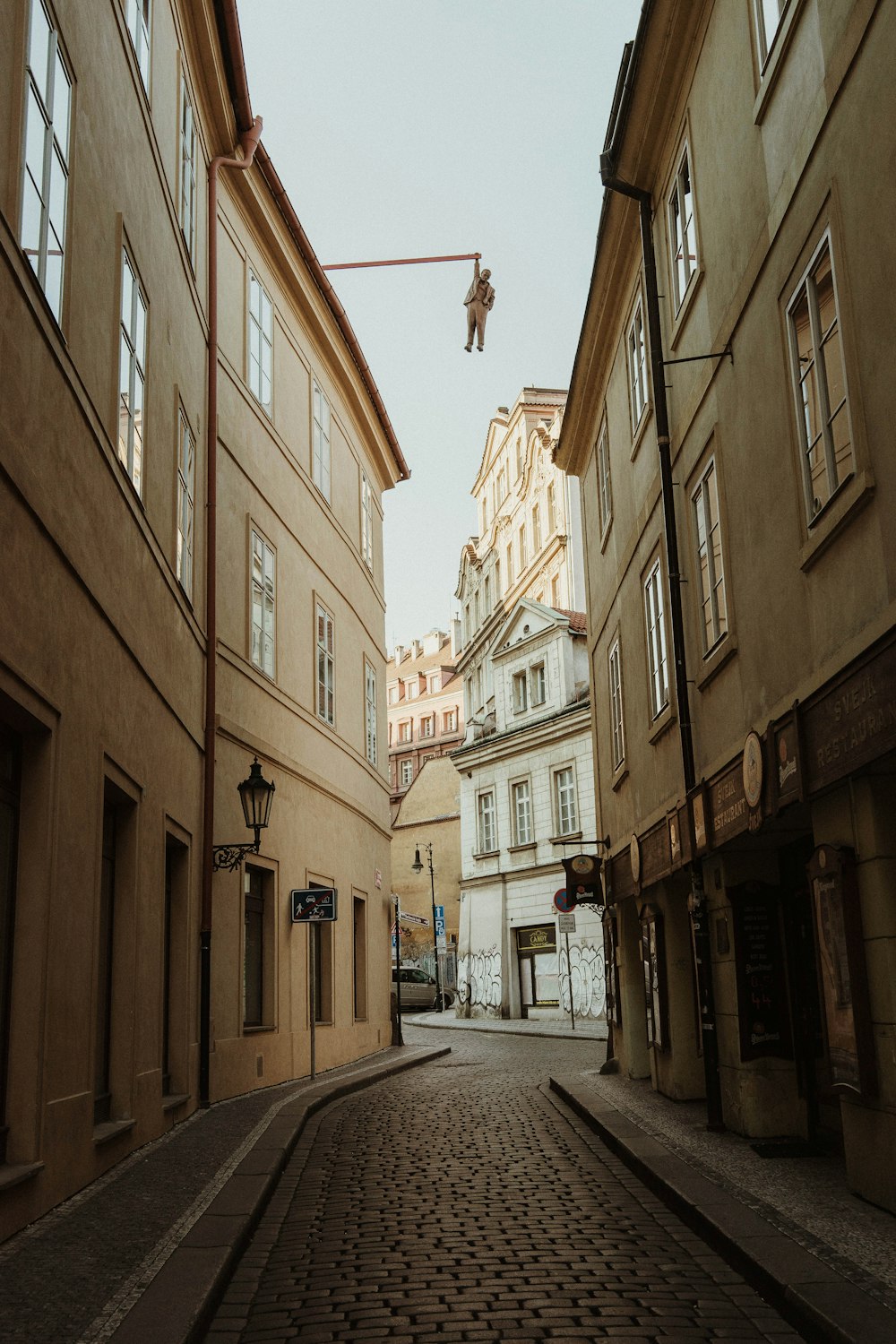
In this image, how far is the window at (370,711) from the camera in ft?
83.5

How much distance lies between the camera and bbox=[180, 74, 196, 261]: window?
1445 cm

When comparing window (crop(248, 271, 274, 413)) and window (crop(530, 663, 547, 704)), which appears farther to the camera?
window (crop(530, 663, 547, 704))

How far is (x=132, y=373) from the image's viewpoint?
37.0ft

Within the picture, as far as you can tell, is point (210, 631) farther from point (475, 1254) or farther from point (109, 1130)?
point (475, 1254)

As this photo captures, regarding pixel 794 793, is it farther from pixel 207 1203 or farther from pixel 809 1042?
pixel 207 1203

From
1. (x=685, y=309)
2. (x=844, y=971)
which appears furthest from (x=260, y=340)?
(x=844, y=971)

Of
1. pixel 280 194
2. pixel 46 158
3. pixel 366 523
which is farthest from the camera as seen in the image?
pixel 366 523

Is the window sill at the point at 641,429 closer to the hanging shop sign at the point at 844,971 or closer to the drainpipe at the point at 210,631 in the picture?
the drainpipe at the point at 210,631

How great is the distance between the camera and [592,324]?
18125mm

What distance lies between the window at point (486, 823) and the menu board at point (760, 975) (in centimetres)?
3128

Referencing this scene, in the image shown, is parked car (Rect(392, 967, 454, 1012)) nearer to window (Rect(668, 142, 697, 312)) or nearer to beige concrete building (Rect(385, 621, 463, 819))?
beige concrete building (Rect(385, 621, 463, 819))

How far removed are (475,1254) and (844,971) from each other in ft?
8.55

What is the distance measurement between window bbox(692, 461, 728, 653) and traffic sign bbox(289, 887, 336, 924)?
21.3 ft

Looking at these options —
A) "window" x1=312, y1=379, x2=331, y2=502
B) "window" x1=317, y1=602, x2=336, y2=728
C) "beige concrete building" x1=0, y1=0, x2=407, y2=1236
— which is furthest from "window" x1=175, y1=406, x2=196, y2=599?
"window" x1=312, y1=379, x2=331, y2=502
